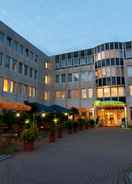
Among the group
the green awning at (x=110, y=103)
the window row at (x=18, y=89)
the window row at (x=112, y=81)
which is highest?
the window row at (x=112, y=81)

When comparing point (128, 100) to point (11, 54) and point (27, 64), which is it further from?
point (11, 54)

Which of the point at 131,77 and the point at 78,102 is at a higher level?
the point at 131,77

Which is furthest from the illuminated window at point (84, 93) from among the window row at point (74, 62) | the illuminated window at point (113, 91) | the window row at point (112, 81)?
the window row at point (74, 62)

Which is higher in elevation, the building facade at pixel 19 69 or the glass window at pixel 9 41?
the glass window at pixel 9 41

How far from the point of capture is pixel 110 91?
3512 centimetres

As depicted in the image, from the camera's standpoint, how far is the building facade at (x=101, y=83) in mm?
34281

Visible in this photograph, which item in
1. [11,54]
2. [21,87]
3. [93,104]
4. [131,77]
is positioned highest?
[11,54]

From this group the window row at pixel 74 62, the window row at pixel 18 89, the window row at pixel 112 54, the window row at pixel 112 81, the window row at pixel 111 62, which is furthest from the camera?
the window row at pixel 74 62

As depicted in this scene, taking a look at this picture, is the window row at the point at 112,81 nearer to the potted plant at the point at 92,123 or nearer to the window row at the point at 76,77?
the window row at the point at 76,77

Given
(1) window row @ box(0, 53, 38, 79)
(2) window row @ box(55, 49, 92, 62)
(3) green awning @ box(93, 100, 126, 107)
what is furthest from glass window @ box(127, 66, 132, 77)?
(1) window row @ box(0, 53, 38, 79)

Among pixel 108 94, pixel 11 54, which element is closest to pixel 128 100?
pixel 108 94

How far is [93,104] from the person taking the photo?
36031 millimetres

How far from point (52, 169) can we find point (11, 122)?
10926mm

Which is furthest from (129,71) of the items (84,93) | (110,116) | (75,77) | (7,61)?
(7,61)
